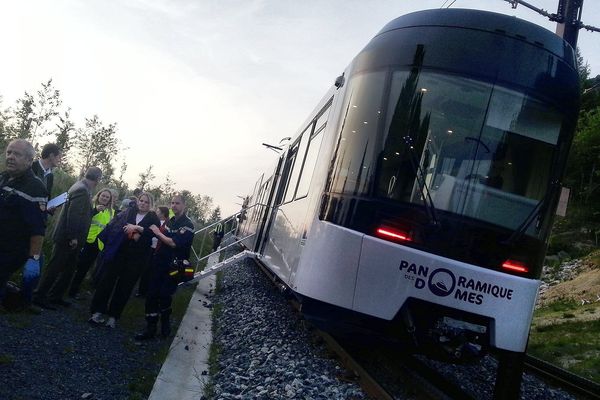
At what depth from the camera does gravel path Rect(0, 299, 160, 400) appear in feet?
13.9

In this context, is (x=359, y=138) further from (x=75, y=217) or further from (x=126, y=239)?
(x=75, y=217)

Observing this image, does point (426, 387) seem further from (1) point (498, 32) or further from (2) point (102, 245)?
(2) point (102, 245)

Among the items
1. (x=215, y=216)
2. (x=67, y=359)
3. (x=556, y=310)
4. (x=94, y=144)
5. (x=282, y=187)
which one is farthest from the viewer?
(x=215, y=216)

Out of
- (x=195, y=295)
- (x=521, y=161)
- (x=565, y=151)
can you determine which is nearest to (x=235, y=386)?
(x=521, y=161)

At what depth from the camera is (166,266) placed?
22.7ft

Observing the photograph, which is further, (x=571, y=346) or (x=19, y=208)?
(x=571, y=346)

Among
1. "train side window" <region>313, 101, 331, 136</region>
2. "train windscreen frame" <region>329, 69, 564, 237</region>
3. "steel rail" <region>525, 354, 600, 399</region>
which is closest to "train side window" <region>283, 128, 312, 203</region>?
"train side window" <region>313, 101, 331, 136</region>

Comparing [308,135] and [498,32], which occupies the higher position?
[498,32]

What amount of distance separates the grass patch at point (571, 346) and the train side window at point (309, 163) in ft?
21.3

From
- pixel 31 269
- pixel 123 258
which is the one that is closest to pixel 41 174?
pixel 123 258

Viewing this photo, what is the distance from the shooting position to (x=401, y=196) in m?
5.18

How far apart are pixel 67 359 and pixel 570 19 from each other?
11441 mm

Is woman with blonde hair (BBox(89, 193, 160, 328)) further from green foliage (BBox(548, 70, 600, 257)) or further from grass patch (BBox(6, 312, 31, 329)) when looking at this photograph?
green foliage (BBox(548, 70, 600, 257))

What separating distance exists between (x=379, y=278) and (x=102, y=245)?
488cm
